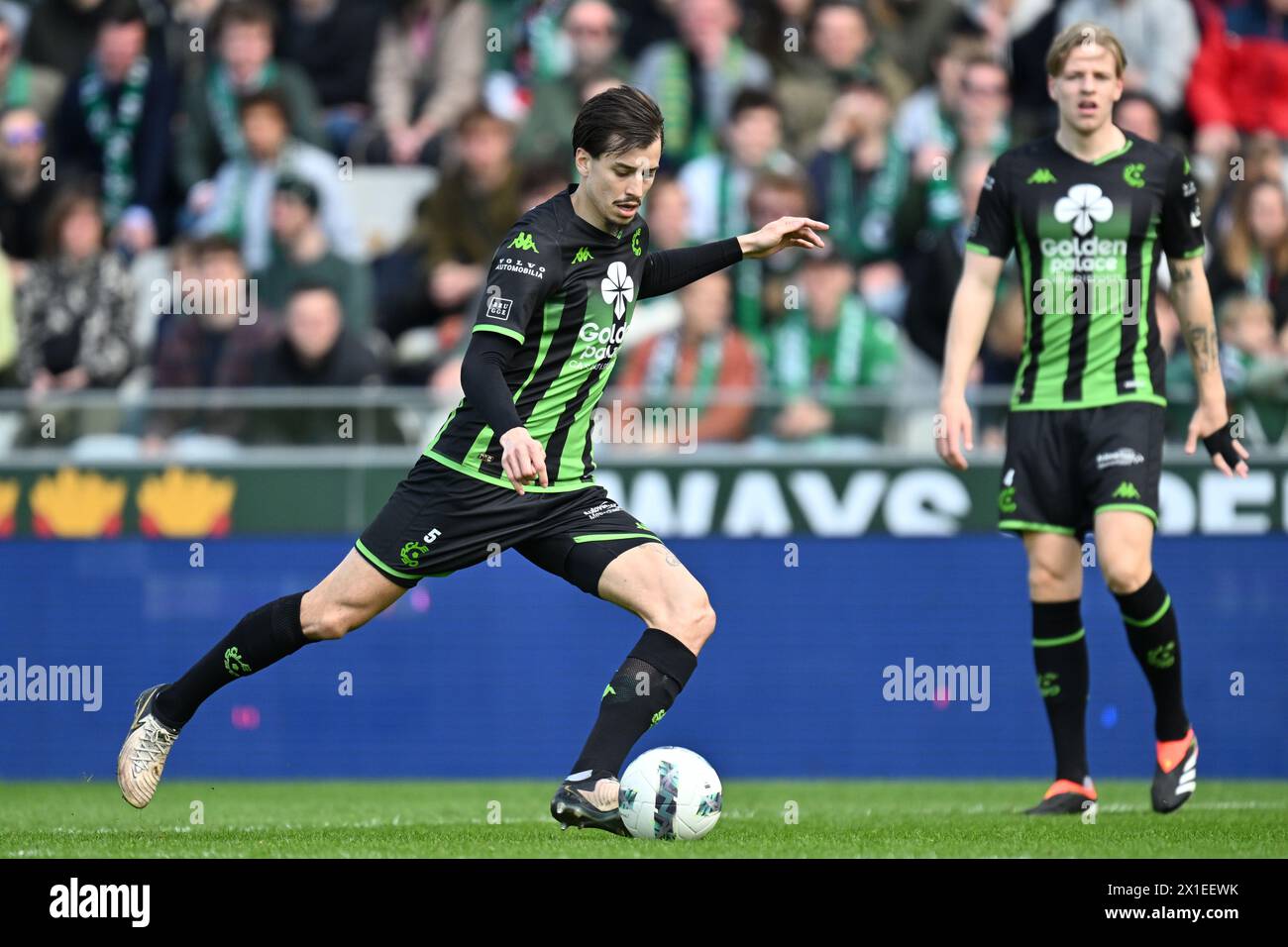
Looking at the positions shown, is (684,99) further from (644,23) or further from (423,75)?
(423,75)

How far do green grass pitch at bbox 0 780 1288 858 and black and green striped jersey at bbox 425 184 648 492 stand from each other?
3.96 ft

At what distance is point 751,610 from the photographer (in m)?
10.6

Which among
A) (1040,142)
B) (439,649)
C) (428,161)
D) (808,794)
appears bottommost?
(808,794)

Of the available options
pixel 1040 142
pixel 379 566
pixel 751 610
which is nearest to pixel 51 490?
pixel 751 610

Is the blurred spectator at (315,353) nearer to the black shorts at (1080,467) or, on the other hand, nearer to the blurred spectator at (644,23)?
the blurred spectator at (644,23)

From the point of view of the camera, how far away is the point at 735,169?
12.4 meters

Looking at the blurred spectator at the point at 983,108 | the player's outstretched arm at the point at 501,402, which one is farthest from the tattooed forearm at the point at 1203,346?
the blurred spectator at the point at 983,108

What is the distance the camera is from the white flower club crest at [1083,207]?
7.45 m

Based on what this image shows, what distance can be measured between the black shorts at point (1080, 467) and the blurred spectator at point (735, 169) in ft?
16.2

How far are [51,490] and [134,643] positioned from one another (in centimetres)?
90

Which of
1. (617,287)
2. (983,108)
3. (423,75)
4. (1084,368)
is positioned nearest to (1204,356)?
(1084,368)

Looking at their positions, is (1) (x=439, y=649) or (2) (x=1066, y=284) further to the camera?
(1) (x=439, y=649)

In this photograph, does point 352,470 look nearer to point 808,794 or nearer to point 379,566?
point 808,794

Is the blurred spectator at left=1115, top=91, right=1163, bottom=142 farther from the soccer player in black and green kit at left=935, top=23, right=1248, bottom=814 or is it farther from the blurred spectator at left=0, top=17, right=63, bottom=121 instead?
the blurred spectator at left=0, top=17, right=63, bottom=121
